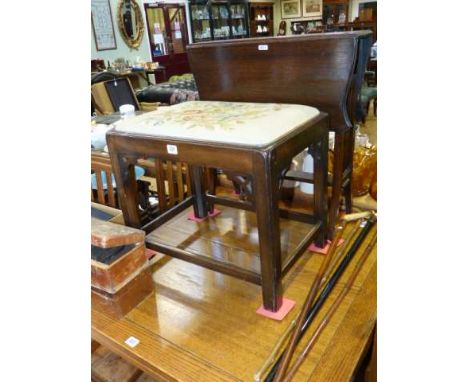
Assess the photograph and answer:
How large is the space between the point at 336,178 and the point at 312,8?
8.75m

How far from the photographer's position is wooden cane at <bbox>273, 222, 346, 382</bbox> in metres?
0.85

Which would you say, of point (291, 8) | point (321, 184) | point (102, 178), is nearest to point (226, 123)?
point (321, 184)

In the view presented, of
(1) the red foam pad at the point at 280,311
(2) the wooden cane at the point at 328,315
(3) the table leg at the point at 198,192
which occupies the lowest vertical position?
(1) the red foam pad at the point at 280,311

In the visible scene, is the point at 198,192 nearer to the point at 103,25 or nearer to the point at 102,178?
the point at 102,178

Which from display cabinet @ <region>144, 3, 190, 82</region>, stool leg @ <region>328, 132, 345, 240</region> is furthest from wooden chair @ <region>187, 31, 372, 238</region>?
display cabinet @ <region>144, 3, 190, 82</region>

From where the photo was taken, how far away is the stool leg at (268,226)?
860mm

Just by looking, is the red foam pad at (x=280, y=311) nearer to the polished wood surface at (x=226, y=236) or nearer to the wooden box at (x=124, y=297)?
the polished wood surface at (x=226, y=236)

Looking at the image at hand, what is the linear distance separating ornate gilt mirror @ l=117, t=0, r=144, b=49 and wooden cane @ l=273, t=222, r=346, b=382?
597cm

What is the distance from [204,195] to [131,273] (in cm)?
56

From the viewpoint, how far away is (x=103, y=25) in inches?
231

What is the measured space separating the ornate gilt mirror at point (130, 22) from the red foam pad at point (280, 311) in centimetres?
616

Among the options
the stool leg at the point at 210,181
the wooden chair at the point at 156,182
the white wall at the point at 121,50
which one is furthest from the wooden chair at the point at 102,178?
the white wall at the point at 121,50
